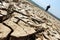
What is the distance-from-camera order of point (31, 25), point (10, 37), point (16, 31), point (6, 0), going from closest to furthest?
point (10, 37), point (16, 31), point (31, 25), point (6, 0)

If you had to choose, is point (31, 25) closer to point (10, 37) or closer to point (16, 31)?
point (16, 31)

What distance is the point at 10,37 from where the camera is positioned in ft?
10.6

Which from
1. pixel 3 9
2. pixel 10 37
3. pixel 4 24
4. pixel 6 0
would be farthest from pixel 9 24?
pixel 6 0

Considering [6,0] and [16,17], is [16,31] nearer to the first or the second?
[16,17]

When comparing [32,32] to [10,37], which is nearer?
[10,37]

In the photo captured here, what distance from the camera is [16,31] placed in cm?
346

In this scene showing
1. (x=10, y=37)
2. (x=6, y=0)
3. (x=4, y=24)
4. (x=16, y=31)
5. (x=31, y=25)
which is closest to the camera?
(x=10, y=37)

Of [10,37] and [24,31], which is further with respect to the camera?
[24,31]

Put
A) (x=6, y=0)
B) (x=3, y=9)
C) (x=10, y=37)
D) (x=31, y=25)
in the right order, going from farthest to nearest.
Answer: (x=6, y=0) → (x=3, y=9) → (x=31, y=25) → (x=10, y=37)

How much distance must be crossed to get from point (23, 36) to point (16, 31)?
25 centimetres

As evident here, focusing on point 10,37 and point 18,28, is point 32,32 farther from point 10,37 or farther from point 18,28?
point 10,37

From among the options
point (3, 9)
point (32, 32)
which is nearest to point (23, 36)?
point (32, 32)

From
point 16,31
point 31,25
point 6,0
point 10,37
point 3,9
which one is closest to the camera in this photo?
point 10,37

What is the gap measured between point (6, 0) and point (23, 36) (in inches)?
102
